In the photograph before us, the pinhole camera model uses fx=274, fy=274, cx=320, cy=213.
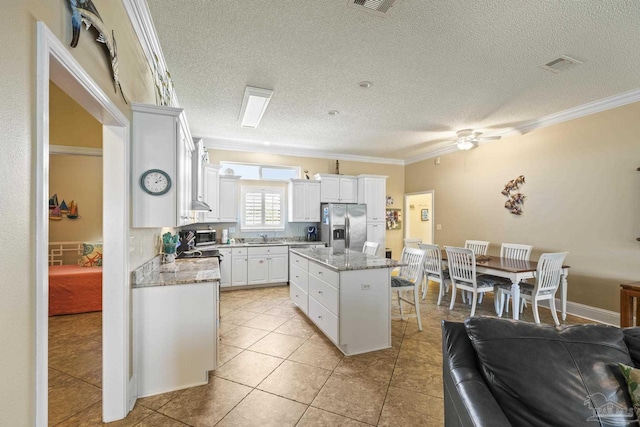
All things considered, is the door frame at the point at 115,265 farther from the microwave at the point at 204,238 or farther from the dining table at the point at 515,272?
the dining table at the point at 515,272

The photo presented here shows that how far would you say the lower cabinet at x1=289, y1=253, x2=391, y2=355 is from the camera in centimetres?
272

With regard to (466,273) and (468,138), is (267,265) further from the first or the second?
(468,138)

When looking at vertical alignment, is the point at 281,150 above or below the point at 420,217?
above

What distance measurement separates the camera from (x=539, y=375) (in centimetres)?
108

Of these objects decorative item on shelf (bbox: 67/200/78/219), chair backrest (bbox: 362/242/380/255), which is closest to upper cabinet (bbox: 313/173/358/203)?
chair backrest (bbox: 362/242/380/255)

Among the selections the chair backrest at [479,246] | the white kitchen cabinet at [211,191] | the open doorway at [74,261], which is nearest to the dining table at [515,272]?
the chair backrest at [479,246]

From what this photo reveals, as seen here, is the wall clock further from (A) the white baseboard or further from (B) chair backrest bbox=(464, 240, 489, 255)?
(A) the white baseboard

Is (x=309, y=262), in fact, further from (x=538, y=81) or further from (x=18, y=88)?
(x=538, y=81)

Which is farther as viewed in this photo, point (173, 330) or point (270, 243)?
point (270, 243)

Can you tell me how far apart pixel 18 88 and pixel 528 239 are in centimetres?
573

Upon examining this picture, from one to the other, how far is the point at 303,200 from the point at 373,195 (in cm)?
168

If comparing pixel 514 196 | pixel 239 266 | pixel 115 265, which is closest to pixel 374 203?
pixel 514 196

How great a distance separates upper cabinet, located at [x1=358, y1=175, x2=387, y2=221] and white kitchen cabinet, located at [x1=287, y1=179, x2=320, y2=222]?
3.47 ft

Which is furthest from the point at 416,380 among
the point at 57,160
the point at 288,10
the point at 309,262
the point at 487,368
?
the point at 57,160
